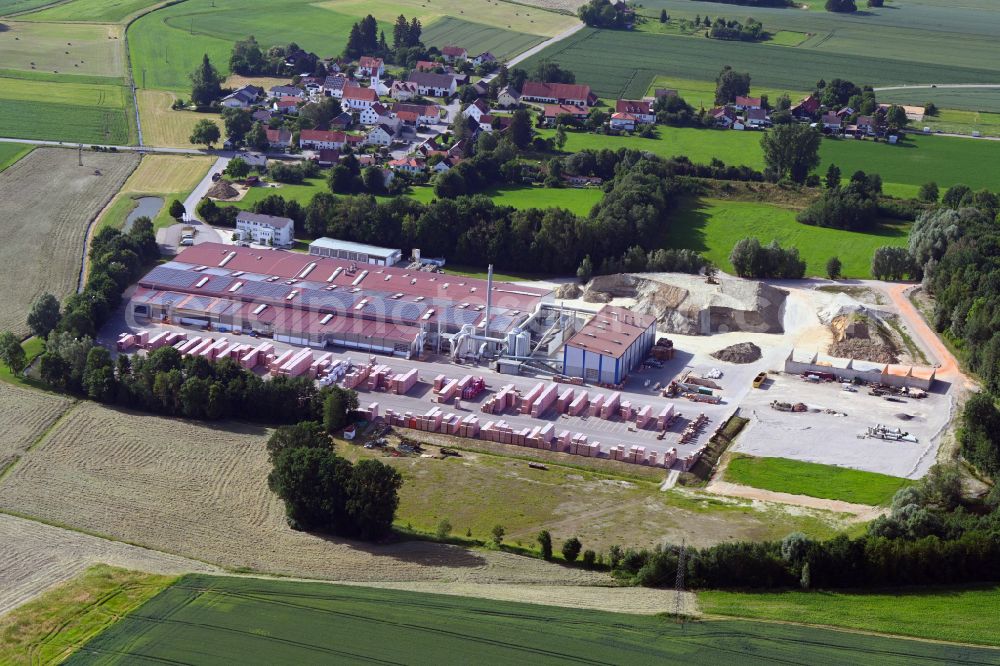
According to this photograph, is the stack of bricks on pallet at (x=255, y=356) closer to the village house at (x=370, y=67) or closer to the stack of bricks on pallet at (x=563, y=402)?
the stack of bricks on pallet at (x=563, y=402)

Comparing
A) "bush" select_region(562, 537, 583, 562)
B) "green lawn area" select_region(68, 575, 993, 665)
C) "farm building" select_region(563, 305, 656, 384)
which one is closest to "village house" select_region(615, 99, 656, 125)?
"farm building" select_region(563, 305, 656, 384)

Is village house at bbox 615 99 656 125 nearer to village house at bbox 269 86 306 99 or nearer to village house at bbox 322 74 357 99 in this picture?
village house at bbox 322 74 357 99

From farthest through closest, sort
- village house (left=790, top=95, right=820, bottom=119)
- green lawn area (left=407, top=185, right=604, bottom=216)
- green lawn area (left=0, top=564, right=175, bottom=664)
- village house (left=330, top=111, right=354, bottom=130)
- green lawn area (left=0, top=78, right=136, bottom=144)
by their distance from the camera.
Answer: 1. village house (left=790, top=95, right=820, bottom=119)
2. village house (left=330, top=111, right=354, bottom=130)
3. green lawn area (left=0, top=78, right=136, bottom=144)
4. green lawn area (left=407, top=185, right=604, bottom=216)
5. green lawn area (left=0, top=564, right=175, bottom=664)

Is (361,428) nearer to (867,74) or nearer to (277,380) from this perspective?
(277,380)

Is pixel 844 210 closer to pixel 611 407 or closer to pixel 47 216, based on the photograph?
pixel 611 407

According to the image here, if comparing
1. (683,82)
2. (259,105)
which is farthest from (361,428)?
(683,82)

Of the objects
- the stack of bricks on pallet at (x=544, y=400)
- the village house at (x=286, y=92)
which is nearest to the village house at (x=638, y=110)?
the village house at (x=286, y=92)
